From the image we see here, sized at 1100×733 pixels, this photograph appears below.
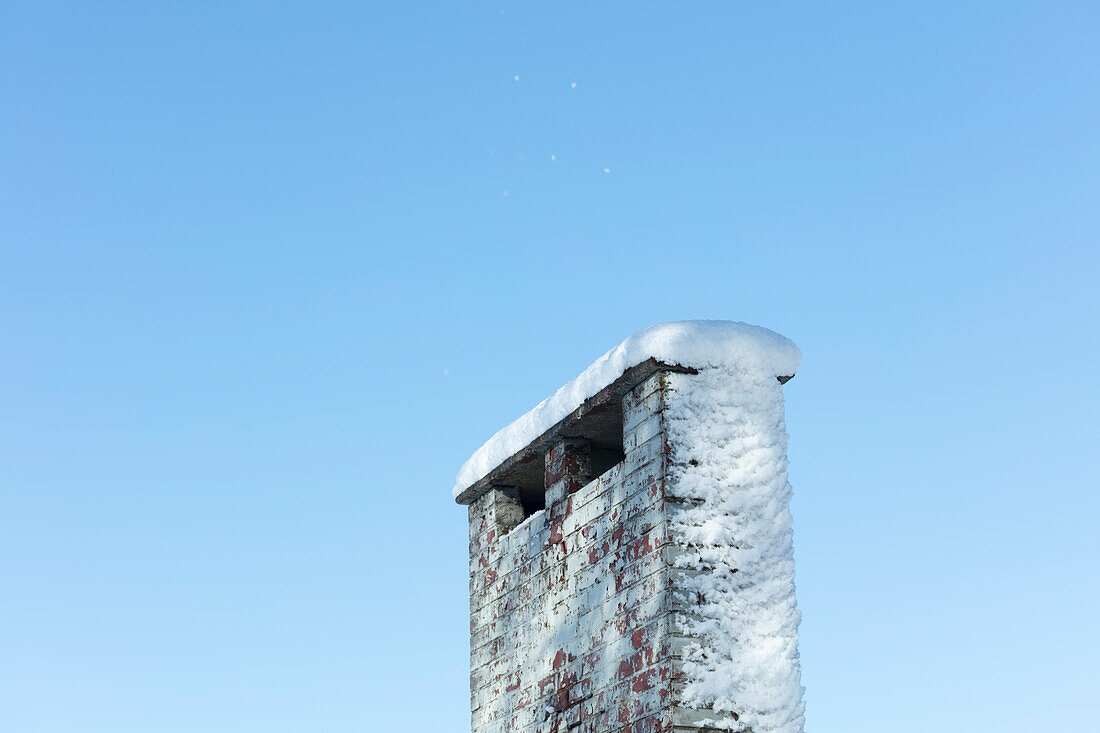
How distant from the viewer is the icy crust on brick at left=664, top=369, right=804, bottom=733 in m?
4.84

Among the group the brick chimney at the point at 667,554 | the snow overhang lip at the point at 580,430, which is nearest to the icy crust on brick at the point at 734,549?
the brick chimney at the point at 667,554

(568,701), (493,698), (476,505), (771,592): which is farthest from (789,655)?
(476,505)

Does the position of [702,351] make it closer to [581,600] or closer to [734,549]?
[734,549]

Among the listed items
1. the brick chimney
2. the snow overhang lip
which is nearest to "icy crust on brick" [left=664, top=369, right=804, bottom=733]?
the brick chimney

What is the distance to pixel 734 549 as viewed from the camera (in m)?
5.01

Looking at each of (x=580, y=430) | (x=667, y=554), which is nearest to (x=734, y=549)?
(x=667, y=554)

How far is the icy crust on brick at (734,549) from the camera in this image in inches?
190

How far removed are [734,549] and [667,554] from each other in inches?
10.7

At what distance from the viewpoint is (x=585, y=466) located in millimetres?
5773

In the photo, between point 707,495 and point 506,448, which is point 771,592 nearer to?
point 707,495

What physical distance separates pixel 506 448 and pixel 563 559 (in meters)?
0.78

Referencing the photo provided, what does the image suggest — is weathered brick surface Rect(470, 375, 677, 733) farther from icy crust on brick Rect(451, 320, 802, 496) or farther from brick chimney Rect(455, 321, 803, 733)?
icy crust on brick Rect(451, 320, 802, 496)

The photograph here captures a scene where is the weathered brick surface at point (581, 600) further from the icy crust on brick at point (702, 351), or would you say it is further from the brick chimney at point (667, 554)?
the icy crust on brick at point (702, 351)

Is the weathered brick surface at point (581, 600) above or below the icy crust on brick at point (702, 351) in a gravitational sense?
below
